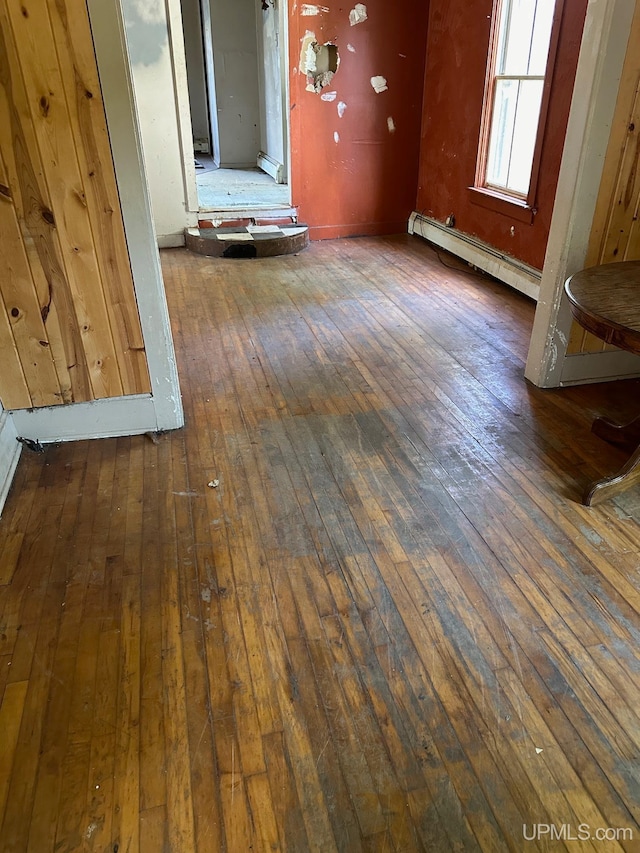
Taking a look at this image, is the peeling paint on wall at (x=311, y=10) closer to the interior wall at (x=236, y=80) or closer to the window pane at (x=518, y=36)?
the window pane at (x=518, y=36)

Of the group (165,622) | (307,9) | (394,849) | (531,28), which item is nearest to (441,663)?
(394,849)

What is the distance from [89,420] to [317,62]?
167 inches

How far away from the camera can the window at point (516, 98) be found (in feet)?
13.2

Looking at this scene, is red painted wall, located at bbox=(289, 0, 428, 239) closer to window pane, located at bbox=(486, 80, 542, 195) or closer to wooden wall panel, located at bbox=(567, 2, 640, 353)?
window pane, located at bbox=(486, 80, 542, 195)

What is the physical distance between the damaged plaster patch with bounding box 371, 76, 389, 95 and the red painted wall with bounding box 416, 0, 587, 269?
1.29ft

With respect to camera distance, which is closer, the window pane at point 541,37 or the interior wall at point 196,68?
the window pane at point 541,37

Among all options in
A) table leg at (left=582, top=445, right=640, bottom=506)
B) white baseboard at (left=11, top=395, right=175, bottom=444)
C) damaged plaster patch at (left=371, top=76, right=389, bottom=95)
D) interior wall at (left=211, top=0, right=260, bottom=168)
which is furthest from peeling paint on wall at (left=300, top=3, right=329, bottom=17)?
table leg at (left=582, top=445, right=640, bottom=506)

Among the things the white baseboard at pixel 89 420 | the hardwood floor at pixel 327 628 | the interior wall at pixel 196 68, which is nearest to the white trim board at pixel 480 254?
the hardwood floor at pixel 327 628

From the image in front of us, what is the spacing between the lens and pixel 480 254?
4.94 meters

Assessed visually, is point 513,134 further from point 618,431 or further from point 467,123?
point 618,431

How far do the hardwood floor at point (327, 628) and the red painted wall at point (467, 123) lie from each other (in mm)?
1693

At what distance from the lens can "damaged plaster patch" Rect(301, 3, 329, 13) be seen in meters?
5.10

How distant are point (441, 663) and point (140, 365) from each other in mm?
1748

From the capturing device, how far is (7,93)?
212cm
